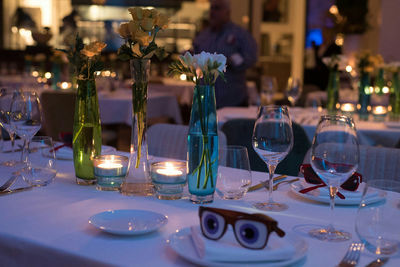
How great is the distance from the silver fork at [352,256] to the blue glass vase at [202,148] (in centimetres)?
41

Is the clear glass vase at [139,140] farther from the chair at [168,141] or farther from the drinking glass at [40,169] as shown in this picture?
the chair at [168,141]

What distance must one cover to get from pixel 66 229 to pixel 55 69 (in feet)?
16.4

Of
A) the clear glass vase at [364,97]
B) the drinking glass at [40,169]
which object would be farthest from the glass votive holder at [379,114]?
the drinking glass at [40,169]

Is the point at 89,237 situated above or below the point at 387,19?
below

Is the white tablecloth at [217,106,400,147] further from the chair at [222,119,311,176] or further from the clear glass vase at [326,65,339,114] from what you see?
the chair at [222,119,311,176]

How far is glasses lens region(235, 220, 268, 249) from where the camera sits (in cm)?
96

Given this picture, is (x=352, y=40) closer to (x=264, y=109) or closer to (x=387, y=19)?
(x=387, y=19)

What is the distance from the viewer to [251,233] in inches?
38.0

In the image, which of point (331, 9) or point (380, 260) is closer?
point (380, 260)

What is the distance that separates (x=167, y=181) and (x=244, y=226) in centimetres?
49

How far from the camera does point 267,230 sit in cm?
95

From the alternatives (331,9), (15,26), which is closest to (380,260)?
(15,26)

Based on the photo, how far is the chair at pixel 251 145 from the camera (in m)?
2.50

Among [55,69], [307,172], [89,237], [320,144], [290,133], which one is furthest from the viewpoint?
[55,69]
